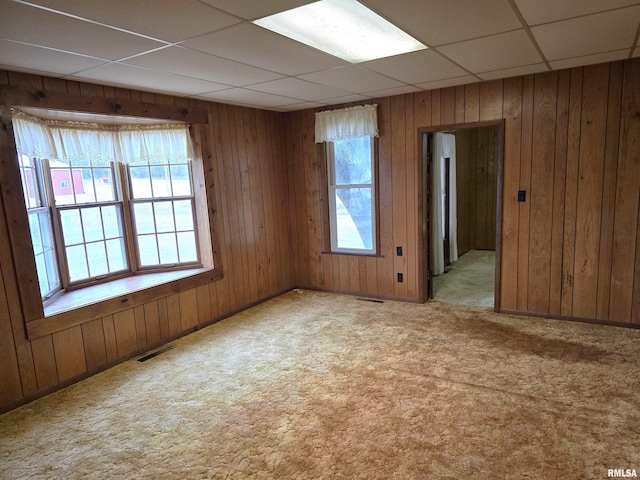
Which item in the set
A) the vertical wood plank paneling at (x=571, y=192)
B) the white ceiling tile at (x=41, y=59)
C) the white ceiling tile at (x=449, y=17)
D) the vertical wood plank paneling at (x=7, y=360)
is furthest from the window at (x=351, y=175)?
the vertical wood plank paneling at (x=7, y=360)

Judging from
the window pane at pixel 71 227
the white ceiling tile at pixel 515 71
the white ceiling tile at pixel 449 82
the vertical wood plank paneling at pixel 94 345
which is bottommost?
the vertical wood plank paneling at pixel 94 345

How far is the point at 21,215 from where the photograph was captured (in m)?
2.82

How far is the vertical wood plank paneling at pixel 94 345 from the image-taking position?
3234mm

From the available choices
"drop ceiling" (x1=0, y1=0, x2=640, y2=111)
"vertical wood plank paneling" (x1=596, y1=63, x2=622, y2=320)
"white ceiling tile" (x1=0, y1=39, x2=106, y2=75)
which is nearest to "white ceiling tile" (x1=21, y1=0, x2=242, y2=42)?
"drop ceiling" (x1=0, y1=0, x2=640, y2=111)

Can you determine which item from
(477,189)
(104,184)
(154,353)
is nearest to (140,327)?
(154,353)

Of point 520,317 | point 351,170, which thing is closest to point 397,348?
point 520,317

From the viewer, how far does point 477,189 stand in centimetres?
750

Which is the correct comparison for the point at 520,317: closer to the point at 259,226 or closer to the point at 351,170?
the point at 351,170

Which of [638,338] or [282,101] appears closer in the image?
[638,338]

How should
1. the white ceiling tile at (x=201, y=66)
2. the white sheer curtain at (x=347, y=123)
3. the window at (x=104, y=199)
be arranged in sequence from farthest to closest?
the white sheer curtain at (x=347, y=123)
the window at (x=104, y=199)
the white ceiling tile at (x=201, y=66)

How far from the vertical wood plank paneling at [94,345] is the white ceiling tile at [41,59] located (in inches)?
74.8

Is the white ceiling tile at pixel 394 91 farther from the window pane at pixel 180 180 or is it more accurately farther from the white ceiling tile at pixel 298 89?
the window pane at pixel 180 180

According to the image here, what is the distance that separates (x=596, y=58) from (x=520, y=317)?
2389mm

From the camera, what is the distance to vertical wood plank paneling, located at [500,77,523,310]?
3842 millimetres
